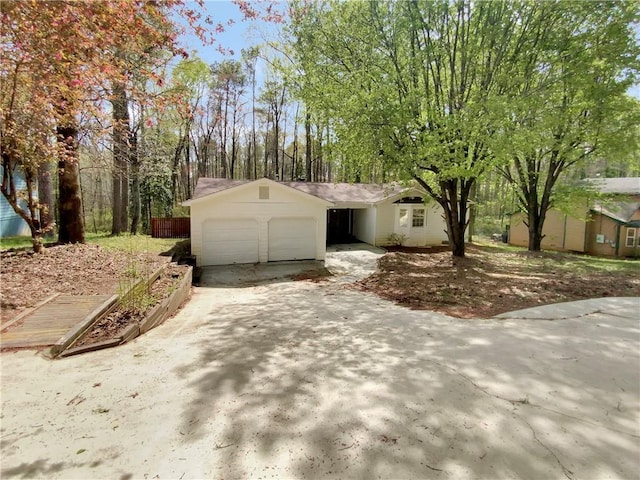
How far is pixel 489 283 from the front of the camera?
9305mm

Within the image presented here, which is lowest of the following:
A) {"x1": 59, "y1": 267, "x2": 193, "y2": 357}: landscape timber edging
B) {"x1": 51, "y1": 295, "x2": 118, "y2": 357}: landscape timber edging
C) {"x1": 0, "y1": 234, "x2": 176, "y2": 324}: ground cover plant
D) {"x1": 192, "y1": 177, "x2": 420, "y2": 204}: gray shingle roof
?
{"x1": 59, "y1": 267, "x2": 193, "y2": 357}: landscape timber edging

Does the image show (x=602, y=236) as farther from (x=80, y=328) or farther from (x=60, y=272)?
(x=60, y=272)

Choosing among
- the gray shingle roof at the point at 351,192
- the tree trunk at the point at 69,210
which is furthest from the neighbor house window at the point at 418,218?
the tree trunk at the point at 69,210

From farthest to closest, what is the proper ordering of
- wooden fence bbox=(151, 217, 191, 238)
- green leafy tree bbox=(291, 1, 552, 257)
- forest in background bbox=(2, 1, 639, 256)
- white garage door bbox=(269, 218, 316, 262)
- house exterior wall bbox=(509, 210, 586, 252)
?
house exterior wall bbox=(509, 210, 586, 252)
wooden fence bbox=(151, 217, 191, 238)
white garage door bbox=(269, 218, 316, 262)
green leafy tree bbox=(291, 1, 552, 257)
forest in background bbox=(2, 1, 639, 256)

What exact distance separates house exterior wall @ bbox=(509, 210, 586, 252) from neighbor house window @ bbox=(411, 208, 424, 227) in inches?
376

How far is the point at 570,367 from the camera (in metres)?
3.97

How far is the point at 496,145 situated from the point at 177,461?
9561 millimetres

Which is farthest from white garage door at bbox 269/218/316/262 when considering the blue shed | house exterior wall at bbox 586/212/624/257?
house exterior wall at bbox 586/212/624/257

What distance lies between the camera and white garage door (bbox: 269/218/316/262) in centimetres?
1330

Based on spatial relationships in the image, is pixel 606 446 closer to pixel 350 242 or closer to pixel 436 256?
pixel 436 256

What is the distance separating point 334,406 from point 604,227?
25421 millimetres

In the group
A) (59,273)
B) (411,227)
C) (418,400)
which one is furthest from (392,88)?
(59,273)

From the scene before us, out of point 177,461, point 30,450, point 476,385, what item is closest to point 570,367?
point 476,385

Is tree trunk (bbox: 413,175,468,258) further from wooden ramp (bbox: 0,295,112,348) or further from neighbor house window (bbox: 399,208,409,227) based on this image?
wooden ramp (bbox: 0,295,112,348)
